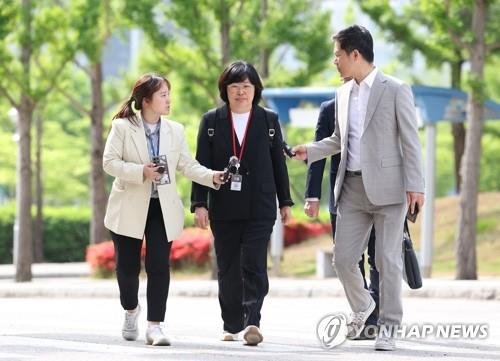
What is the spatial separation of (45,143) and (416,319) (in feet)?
116

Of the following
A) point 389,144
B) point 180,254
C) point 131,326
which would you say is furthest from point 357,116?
point 180,254

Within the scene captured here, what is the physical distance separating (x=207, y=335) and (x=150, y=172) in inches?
70.1

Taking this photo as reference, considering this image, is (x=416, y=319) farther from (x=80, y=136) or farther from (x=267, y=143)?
(x=80, y=136)

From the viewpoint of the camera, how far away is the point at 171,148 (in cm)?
944

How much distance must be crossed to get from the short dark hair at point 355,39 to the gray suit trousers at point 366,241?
780 millimetres

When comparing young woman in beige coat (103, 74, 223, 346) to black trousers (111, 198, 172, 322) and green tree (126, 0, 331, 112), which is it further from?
green tree (126, 0, 331, 112)

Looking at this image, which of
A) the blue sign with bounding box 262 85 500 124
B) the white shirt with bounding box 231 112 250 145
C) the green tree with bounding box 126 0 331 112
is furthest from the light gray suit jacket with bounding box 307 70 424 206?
the green tree with bounding box 126 0 331 112

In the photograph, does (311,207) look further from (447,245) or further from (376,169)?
(447,245)

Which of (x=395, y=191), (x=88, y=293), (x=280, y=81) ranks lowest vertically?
(x=88, y=293)

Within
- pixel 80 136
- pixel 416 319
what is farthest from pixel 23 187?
pixel 80 136

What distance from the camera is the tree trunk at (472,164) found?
20.2m

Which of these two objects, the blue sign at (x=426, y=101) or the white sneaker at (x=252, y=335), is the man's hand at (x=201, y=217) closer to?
the white sneaker at (x=252, y=335)

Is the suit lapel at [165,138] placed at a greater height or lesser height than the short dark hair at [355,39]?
lesser

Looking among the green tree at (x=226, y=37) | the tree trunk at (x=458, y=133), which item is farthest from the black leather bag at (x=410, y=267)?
the tree trunk at (x=458, y=133)
